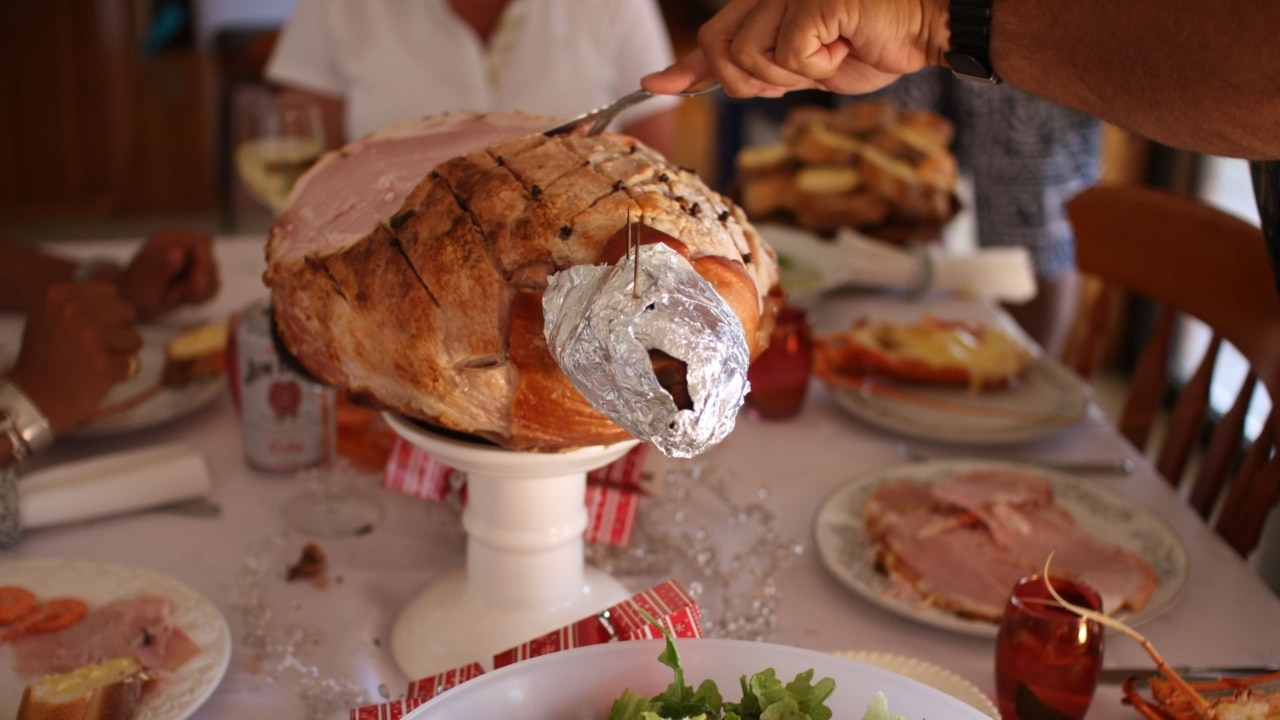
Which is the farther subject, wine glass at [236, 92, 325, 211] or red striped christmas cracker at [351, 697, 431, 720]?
wine glass at [236, 92, 325, 211]

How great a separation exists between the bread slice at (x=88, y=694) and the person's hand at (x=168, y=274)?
85 centimetres

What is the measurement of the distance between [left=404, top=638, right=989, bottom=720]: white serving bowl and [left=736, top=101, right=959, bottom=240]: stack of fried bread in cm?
139

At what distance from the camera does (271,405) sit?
1126 millimetres

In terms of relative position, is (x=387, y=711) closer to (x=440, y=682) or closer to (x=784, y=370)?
(x=440, y=682)

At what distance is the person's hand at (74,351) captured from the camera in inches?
44.8

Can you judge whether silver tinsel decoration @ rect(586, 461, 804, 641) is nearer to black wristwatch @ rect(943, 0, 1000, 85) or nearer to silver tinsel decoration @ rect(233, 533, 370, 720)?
silver tinsel decoration @ rect(233, 533, 370, 720)

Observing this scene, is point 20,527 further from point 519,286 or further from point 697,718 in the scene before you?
point 697,718

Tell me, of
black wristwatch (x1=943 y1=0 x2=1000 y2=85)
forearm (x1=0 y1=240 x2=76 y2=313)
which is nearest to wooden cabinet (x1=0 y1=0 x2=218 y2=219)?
forearm (x1=0 y1=240 x2=76 y2=313)

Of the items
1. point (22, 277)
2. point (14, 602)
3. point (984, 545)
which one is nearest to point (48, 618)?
point (14, 602)

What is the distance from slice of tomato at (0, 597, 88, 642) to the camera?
0.85m

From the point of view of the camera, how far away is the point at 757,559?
3.37 feet

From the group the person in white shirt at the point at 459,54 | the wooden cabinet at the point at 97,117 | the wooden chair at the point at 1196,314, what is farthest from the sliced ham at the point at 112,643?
the wooden cabinet at the point at 97,117

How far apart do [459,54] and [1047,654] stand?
188cm

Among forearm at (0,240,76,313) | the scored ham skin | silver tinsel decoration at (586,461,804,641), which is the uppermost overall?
the scored ham skin
